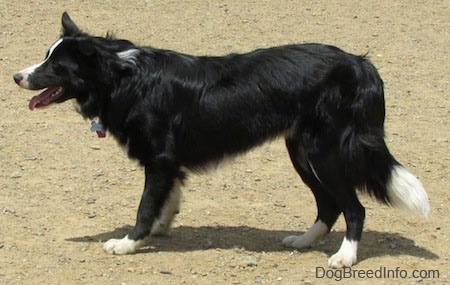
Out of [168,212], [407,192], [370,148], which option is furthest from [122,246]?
[407,192]

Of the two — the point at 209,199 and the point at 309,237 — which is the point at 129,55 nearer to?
the point at 209,199

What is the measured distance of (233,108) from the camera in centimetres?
642

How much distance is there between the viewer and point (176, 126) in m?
6.48

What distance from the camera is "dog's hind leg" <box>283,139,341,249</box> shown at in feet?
22.1

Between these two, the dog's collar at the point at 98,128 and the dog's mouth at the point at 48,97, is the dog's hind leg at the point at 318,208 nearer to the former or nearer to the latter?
the dog's collar at the point at 98,128

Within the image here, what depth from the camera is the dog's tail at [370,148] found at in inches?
248

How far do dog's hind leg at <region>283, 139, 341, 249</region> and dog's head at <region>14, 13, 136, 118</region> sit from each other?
1325 millimetres

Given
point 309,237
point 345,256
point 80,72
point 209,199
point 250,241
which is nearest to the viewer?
point 345,256

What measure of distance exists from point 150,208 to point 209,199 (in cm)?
111

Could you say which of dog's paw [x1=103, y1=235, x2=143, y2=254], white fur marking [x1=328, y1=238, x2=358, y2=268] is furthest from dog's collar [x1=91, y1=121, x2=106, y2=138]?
white fur marking [x1=328, y1=238, x2=358, y2=268]

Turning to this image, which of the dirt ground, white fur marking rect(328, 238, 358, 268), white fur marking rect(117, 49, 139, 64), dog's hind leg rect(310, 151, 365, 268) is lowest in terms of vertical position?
the dirt ground

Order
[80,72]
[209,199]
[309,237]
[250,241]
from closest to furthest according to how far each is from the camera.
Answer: [80,72] < [309,237] < [250,241] < [209,199]

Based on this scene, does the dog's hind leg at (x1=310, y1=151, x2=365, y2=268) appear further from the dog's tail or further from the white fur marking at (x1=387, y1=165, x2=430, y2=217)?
the white fur marking at (x1=387, y1=165, x2=430, y2=217)

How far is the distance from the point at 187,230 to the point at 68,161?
1682 millimetres
